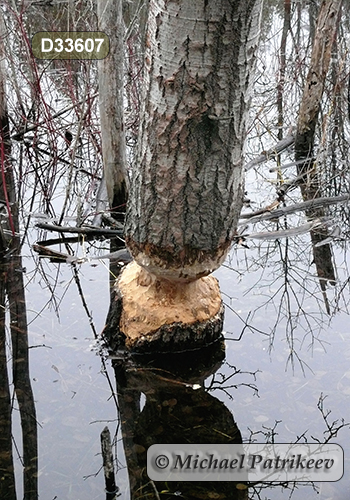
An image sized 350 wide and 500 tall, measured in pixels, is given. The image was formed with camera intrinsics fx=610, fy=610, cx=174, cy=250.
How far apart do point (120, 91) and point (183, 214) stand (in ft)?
7.16

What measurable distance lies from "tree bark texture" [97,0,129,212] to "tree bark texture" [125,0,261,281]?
1.82 m

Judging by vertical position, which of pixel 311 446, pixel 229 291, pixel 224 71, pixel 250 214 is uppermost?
pixel 224 71

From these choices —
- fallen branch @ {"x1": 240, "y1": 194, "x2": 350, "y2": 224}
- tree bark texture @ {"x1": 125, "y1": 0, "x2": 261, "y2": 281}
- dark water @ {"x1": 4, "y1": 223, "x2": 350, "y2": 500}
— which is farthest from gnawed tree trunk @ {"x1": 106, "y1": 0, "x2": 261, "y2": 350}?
fallen branch @ {"x1": 240, "y1": 194, "x2": 350, "y2": 224}

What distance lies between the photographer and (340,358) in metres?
3.79

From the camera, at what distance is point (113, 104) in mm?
5160

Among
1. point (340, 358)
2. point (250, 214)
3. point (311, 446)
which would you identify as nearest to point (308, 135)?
point (250, 214)

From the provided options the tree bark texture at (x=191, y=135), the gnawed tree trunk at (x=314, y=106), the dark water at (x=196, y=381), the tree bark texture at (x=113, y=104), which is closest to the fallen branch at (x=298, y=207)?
the gnawed tree trunk at (x=314, y=106)

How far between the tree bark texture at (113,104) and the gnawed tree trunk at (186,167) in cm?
171

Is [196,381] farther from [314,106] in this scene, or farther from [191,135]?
[314,106]

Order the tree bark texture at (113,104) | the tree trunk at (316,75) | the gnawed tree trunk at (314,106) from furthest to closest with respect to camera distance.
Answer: the tree trunk at (316,75) → the gnawed tree trunk at (314,106) → the tree bark texture at (113,104)

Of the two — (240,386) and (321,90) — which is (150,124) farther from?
(321,90)

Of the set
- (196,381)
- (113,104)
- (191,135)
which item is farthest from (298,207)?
(191,135)

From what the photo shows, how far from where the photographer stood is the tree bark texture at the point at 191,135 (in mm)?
2928

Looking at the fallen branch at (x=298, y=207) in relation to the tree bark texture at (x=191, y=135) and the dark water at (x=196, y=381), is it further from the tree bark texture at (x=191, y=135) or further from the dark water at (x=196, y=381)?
the tree bark texture at (x=191, y=135)
